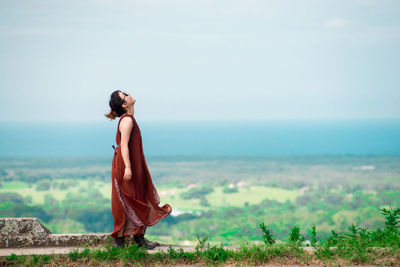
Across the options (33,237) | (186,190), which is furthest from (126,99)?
(186,190)

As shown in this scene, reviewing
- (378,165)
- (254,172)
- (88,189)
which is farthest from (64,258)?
Answer: (378,165)

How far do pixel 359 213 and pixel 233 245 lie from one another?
2331 inches

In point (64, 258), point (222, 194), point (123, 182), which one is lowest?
point (222, 194)

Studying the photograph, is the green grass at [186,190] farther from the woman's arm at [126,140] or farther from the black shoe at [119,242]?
the woman's arm at [126,140]

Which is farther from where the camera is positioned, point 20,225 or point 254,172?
point 254,172

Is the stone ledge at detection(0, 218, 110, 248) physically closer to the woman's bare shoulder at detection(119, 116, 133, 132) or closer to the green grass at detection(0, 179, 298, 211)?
the woman's bare shoulder at detection(119, 116, 133, 132)

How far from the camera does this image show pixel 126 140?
597cm

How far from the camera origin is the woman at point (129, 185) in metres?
6.02

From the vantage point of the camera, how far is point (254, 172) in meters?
103

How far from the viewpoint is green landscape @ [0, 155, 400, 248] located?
61.8 m

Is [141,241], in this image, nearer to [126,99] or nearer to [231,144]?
[126,99]

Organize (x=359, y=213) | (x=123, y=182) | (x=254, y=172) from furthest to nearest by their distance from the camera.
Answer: (x=254, y=172), (x=359, y=213), (x=123, y=182)

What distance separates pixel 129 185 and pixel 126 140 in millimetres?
554

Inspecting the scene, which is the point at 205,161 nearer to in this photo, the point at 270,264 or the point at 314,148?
the point at 314,148
